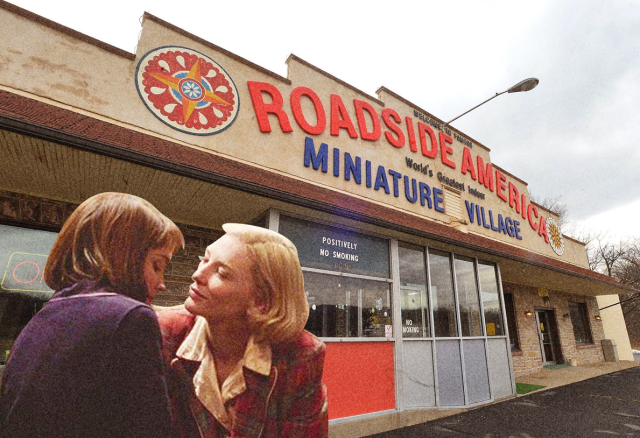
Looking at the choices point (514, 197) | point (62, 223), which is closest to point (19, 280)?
point (62, 223)

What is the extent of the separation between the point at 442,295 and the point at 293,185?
3880 millimetres

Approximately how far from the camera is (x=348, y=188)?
6.05 m

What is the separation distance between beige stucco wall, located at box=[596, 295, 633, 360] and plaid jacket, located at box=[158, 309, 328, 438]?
17895 millimetres

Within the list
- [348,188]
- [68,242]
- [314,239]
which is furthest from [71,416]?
[348,188]

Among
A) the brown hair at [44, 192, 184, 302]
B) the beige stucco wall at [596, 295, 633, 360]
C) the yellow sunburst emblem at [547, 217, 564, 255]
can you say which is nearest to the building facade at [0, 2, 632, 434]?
the brown hair at [44, 192, 184, 302]

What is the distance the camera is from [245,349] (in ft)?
4.30

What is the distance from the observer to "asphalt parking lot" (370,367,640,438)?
15.1 ft

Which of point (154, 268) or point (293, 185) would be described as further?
point (293, 185)

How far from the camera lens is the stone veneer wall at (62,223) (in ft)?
11.7

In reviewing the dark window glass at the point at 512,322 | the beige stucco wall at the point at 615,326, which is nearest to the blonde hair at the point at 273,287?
the dark window glass at the point at 512,322

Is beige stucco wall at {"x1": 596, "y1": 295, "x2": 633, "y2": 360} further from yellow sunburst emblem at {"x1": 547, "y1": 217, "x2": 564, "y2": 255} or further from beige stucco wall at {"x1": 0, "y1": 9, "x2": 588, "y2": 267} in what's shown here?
beige stucco wall at {"x1": 0, "y1": 9, "x2": 588, "y2": 267}

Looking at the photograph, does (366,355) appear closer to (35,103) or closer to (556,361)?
(35,103)

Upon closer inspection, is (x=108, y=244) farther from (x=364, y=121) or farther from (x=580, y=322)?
(x=580, y=322)

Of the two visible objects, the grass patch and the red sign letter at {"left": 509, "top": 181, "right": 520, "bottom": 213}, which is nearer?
the grass patch
